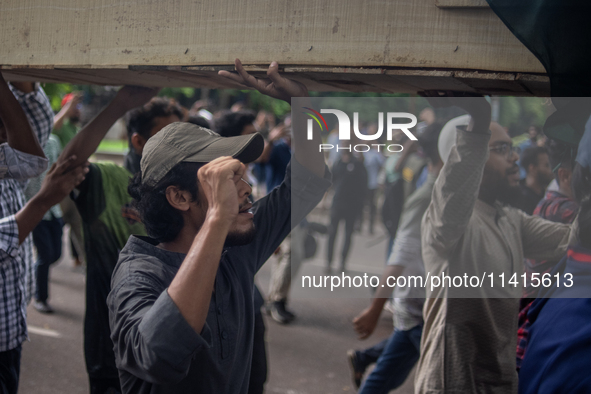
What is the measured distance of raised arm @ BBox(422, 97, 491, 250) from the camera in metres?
1.90

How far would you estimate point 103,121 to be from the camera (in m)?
2.28

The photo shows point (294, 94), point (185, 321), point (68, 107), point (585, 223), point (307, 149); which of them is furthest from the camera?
point (68, 107)

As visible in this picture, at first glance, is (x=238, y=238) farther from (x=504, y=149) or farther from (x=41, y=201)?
(x=504, y=149)

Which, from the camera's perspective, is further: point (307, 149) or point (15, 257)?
point (15, 257)

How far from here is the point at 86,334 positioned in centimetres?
263

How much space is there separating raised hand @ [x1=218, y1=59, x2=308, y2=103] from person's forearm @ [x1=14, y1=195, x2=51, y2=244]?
1.10m

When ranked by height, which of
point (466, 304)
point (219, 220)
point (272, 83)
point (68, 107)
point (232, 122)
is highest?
point (68, 107)

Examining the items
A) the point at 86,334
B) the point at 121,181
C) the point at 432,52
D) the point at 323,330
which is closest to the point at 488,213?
the point at 432,52

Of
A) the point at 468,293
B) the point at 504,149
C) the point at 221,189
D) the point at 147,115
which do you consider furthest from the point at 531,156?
the point at 221,189

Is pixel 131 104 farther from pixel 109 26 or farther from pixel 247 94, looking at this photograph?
pixel 247 94

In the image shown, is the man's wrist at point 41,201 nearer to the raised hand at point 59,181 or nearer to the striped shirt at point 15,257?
the raised hand at point 59,181

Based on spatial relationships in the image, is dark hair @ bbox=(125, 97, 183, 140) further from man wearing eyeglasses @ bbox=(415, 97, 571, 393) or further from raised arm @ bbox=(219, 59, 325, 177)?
man wearing eyeglasses @ bbox=(415, 97, 571, 393)

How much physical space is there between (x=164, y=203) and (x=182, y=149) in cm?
17

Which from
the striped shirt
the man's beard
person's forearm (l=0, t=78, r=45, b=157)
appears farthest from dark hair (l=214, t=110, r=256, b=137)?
the man's beard
